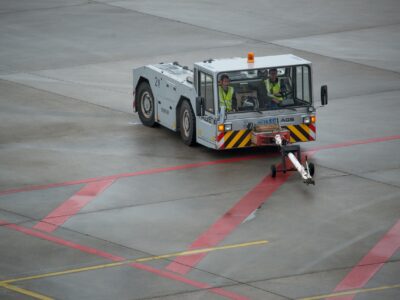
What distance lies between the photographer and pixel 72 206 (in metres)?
21.7

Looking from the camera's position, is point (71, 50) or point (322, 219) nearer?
point (322, 219)

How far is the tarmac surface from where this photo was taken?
1803 centimetres

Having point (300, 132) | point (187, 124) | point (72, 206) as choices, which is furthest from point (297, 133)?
point (72, 206)

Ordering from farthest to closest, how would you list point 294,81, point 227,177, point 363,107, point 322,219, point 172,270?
point 363,107 → point 294,81 → point 227,177 → point 322,219 → point 172,270

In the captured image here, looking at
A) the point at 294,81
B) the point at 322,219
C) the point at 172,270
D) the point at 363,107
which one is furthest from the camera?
the point at 363,107

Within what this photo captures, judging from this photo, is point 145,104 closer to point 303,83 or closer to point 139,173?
point 139,173

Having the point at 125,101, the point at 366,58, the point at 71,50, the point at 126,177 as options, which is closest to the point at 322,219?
the point at 126,177

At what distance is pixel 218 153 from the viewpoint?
82.9 ft

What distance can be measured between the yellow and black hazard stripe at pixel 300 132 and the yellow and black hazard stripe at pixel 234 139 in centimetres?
90

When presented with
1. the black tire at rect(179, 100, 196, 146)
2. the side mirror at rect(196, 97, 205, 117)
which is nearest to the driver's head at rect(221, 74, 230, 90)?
the side mirror at rect(196, 97, 205, 117)

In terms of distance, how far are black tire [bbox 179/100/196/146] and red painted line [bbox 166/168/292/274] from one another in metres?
2.64

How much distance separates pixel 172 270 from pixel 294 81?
771cm

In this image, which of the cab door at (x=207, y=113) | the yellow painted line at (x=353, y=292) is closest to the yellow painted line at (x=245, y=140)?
the cab door at (x=207, y=113)

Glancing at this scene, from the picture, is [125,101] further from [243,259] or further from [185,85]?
[243,259]
